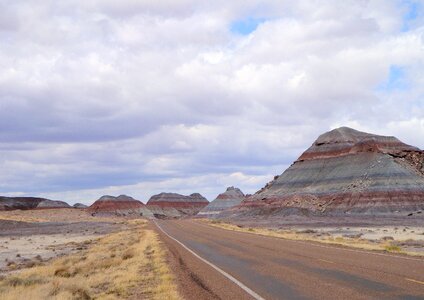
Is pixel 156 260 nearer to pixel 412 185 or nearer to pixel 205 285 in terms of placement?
pixel 205 285

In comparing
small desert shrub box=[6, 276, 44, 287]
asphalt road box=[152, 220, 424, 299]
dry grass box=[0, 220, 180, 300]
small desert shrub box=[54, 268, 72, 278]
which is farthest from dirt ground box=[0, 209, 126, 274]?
asphalt road box=[152, 220, 424, 299]

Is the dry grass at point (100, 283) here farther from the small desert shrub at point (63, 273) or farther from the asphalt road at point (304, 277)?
the asphalt road at point (304, 277)

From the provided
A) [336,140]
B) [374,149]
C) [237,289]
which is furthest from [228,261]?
[336,140]

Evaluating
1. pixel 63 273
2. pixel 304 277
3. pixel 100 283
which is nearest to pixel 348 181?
pixel 63 273

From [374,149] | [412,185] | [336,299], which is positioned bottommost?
[336,299]

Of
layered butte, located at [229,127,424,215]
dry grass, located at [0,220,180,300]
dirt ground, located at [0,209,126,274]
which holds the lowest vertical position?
dry grass, located at [0,220,180,300]

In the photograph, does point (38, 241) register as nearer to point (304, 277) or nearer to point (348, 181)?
point (304, 277)

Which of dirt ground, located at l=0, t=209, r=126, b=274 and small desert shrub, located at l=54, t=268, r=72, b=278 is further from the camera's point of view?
dirt ground, located at l=0, t=209, r=126, b=274

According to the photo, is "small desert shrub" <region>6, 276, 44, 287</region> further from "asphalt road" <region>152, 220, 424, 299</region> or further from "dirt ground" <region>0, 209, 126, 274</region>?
"dirt ground" <region>0, 209, 126, 274</region>

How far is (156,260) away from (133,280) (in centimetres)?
652

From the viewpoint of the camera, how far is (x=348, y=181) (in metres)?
118

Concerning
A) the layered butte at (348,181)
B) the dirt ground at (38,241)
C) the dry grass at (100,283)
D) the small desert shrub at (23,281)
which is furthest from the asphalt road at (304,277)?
the layered butte at (348,181)

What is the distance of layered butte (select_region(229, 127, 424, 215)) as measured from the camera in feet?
347

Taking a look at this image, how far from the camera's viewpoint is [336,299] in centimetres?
1155
